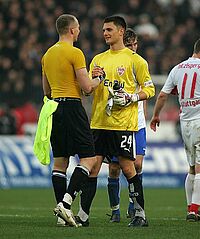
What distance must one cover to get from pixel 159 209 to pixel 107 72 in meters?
4.42

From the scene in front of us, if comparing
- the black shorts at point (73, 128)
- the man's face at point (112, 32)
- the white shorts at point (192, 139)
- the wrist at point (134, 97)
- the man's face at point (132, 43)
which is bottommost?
the white shorts at point (192, 139)

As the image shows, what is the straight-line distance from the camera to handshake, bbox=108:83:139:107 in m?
11.3

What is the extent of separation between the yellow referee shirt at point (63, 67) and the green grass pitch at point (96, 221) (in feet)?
5.36

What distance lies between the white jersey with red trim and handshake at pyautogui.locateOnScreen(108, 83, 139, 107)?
1541 mm

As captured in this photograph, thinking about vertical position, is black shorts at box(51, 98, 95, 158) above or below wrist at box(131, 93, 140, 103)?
below

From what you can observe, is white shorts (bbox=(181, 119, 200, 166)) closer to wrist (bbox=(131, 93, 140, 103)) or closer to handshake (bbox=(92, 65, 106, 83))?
wrist (bbox=(131, 93, 140, 103))

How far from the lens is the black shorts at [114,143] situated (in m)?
11.4

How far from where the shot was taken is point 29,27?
2761cm

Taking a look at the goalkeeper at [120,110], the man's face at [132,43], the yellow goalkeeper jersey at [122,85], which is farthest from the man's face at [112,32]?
the man's face at [132,43]

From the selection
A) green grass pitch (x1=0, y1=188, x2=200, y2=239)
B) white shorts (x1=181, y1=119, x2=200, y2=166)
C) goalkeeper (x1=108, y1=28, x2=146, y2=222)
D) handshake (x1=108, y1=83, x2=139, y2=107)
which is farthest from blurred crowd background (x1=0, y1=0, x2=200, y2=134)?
handshake (x1=108, y1=83, x2=139, y2=107)

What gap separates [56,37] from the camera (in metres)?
26.9

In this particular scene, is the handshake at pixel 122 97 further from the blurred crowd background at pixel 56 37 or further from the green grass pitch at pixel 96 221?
the blurred crowd background at pixel 56 37

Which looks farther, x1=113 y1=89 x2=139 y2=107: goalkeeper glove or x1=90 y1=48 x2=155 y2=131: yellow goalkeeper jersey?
x1=90 y1=48 x2=155 y2=131: yellow goalkeeper jersey

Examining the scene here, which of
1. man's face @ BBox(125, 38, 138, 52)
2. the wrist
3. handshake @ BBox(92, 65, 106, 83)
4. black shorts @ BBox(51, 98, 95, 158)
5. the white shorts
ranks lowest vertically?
the white shorts
